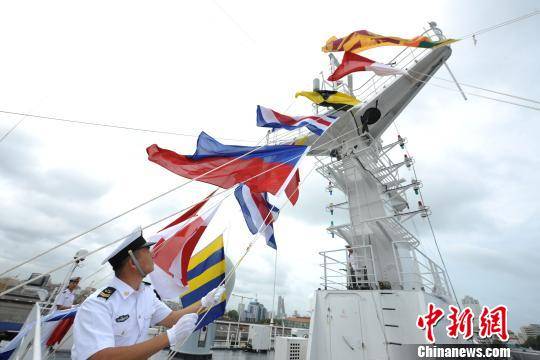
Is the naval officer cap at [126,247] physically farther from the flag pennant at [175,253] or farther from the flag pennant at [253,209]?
the flag pennant at [253,209]

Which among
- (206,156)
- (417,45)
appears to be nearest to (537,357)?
(417,45)

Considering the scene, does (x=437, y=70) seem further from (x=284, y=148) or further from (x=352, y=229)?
(x=284, y=148)

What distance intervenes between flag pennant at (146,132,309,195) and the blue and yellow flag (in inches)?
47.1

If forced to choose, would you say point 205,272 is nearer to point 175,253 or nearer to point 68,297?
point 175,253

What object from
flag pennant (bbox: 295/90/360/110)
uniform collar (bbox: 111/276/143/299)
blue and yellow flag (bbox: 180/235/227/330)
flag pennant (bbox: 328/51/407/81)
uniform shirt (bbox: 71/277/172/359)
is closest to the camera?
uniform shirt (bbox: 71/277/172/359)

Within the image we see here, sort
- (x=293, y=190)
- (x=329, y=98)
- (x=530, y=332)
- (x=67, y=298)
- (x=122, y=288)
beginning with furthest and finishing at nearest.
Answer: (x=530, y=332) → (x=329, y=98) → (x=67, y=298) → (x=293, y=190) → (x=122, y=288)

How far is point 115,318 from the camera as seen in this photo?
1709 millimetres

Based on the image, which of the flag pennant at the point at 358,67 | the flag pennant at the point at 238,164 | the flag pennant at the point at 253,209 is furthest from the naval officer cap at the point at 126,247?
the flag pennant at the point at 358,67

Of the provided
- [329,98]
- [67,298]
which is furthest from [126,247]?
[67,298]

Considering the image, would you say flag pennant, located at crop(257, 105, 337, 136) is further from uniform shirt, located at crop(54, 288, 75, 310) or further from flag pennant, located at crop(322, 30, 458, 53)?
uniform shirt, located at crop(54, 288, 75, 310)

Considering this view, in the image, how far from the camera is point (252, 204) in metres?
4.59

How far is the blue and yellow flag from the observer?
3471 millimetres

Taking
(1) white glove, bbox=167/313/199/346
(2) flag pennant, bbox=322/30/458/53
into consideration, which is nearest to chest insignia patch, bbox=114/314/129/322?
(1) white glove, bbox=167/313/199/346

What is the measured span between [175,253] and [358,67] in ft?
21.6
